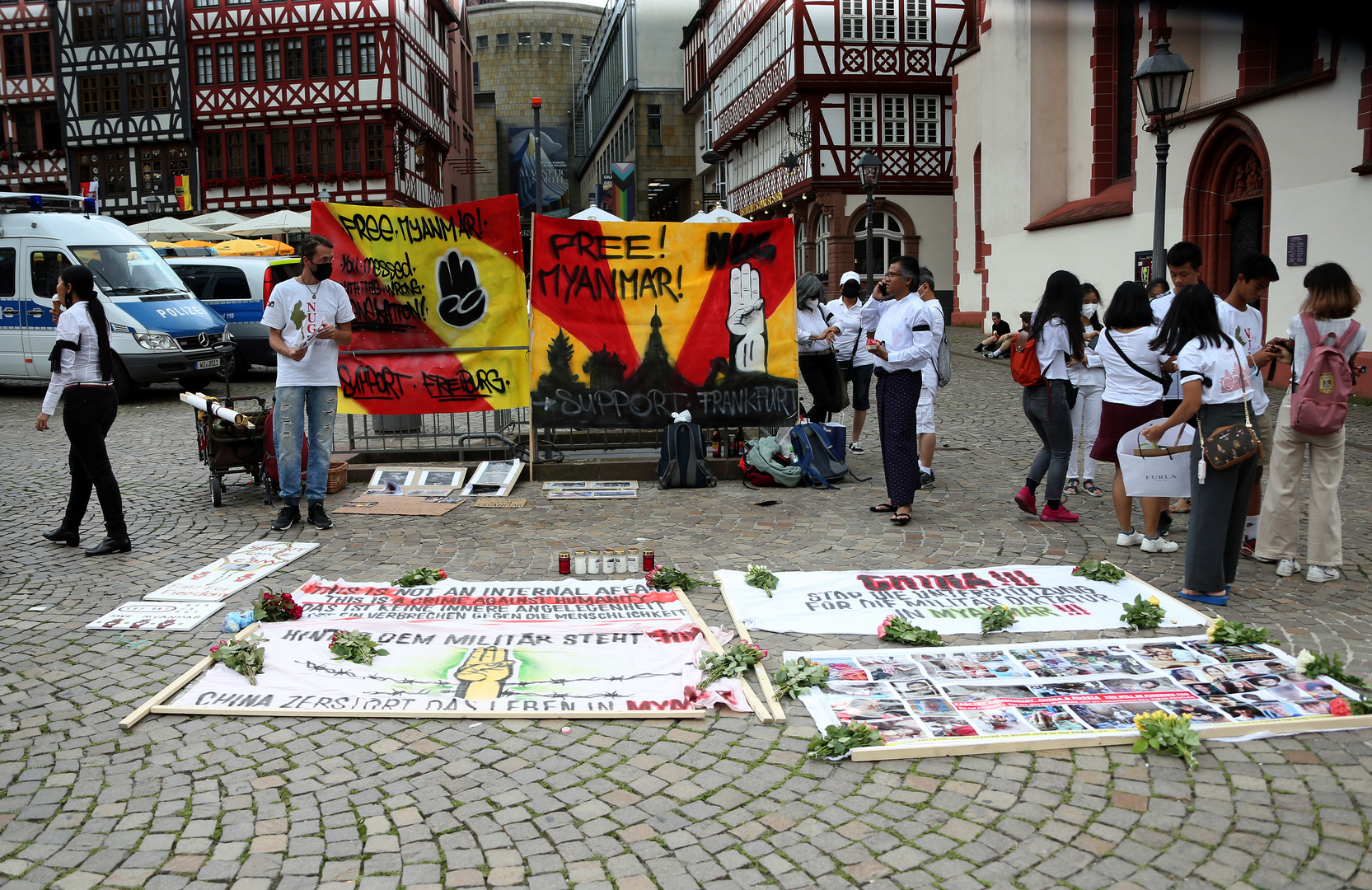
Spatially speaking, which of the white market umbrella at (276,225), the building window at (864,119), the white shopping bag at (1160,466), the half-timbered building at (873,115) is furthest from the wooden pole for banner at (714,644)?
the building window at (864,119)

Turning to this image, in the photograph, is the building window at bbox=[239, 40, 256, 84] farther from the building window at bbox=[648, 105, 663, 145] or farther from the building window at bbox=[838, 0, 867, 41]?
the building window at bbox=[648, 105, 663, 145]

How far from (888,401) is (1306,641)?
3.29 metres

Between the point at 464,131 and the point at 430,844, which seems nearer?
the point at 430,844

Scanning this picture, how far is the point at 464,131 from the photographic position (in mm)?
57969

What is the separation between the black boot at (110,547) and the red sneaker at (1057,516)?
614 cm

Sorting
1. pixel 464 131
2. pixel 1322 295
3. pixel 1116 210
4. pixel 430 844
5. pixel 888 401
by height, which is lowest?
pixel 430 844

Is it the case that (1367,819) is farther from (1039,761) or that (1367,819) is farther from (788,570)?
(788,570)

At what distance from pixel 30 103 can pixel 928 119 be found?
33468mm

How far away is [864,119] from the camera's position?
1375 inches

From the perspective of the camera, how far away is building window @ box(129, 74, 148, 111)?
133ft

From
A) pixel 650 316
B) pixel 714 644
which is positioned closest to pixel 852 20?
pixel 650 316

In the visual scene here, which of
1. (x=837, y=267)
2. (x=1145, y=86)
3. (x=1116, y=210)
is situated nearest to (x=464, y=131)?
(x=837, y=267)

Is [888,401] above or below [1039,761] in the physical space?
above

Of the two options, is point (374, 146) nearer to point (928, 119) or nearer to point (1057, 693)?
point (928, 119)
